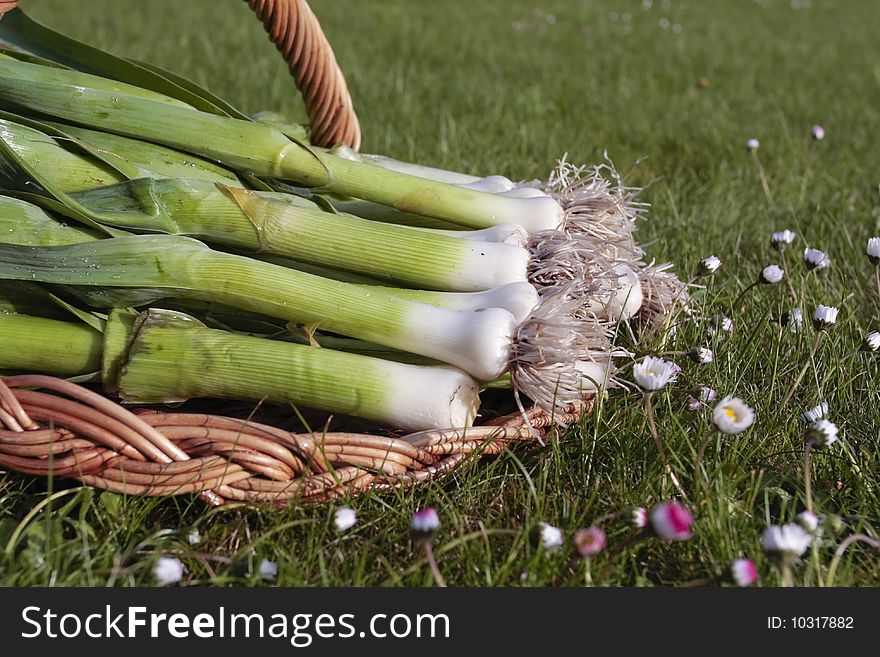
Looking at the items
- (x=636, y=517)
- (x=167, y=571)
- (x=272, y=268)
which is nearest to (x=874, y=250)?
(x=636, y=517)

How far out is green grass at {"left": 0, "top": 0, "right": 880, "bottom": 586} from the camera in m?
1.29

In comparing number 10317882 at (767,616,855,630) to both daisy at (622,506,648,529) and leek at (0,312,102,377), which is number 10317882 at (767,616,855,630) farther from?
leek at (0,312,102,377)

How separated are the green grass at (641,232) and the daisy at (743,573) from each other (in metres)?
0.11

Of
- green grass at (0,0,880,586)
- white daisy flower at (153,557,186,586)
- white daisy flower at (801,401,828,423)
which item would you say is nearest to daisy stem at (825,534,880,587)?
green grass at (0,0,880,586)

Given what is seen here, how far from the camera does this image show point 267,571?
1222 mm

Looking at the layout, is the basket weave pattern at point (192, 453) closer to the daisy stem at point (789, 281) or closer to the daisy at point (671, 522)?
Result: the daisy at point (671, 522)

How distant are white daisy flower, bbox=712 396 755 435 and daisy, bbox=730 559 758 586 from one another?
0.20 meters

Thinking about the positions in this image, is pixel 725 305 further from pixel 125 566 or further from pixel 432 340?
pixel 125 566

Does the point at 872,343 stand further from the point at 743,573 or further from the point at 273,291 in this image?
the point at 273,291

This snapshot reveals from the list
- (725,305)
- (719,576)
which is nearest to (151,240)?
(719,576)

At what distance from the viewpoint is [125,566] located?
4.32ft

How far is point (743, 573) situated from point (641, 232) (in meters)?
1.60

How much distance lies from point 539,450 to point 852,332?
0.85 m

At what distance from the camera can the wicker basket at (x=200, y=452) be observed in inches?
53.7
